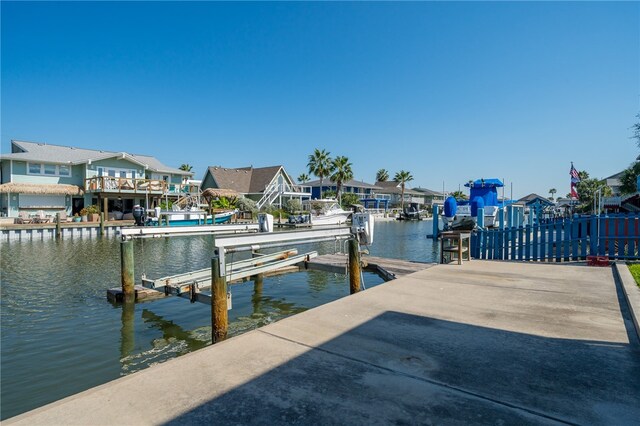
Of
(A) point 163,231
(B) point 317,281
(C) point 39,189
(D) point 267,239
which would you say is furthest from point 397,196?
A: (D) point 267,239

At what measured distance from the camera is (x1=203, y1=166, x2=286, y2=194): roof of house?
51.6m

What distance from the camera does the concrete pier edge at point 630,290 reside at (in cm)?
499

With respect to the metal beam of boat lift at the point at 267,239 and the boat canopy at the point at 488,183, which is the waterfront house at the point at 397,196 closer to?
the boat canopy at the point at 488,183

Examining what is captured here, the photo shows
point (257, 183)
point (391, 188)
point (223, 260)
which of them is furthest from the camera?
point (391, 188)

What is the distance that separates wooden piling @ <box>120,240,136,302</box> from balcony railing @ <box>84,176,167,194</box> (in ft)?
90.6

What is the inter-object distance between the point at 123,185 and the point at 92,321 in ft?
98.9

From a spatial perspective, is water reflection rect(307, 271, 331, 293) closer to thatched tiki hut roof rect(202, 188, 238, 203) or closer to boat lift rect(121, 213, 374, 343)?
boat lift rect(121, 213, 374, 343)

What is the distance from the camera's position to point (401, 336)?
14.8 ft

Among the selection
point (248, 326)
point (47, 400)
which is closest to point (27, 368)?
point (47, 400)

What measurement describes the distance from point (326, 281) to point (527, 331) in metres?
8.89

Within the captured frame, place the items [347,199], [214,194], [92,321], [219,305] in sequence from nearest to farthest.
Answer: [219,305] < [92,321] < [214,194] < [347,199]

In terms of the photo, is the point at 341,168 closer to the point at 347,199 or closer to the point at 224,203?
the point at 347,199

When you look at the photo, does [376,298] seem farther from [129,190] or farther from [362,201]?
[362,201]

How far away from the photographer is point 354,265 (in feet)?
29.9
